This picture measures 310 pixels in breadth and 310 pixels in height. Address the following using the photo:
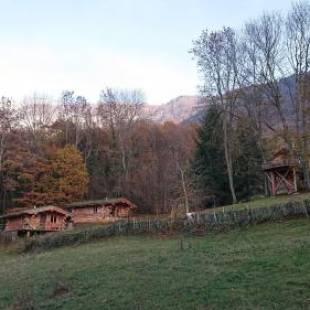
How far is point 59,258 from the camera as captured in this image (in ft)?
87.5

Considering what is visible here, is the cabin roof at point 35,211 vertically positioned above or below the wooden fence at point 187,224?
above

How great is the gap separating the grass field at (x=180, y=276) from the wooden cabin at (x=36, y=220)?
25.9 m

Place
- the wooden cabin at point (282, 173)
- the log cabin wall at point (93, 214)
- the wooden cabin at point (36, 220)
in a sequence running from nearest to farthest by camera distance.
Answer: the wooden cabin at point (282, 173)
the wooden cabin at point (36, 220)
the log cabin wall at point (93, 214)

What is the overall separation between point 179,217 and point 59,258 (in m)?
8.35

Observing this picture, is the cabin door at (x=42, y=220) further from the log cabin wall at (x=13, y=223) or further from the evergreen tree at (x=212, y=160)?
the evergreen tree at (x=212, y=160)

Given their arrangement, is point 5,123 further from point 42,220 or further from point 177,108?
point 177,108

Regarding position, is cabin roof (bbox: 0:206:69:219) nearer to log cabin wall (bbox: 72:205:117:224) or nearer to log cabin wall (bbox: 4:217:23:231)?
log cabin wall (bbox: 4:217:23:231)

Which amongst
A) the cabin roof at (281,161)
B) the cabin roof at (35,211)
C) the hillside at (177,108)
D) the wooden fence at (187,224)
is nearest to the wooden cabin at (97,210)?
the cabin roof at (35,211)

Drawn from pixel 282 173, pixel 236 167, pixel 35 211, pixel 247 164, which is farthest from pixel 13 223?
pixel 282 173

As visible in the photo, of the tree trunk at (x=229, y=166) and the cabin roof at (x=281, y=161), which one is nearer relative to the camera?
the cabin roof at (x=281, y=161)

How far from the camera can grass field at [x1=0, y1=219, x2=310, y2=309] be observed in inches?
539

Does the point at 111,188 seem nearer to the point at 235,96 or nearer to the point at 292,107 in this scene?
the point at 235,96

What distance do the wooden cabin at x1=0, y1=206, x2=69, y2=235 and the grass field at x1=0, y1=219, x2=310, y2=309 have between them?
84.8 feet

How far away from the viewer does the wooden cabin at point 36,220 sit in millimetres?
→ 51812
